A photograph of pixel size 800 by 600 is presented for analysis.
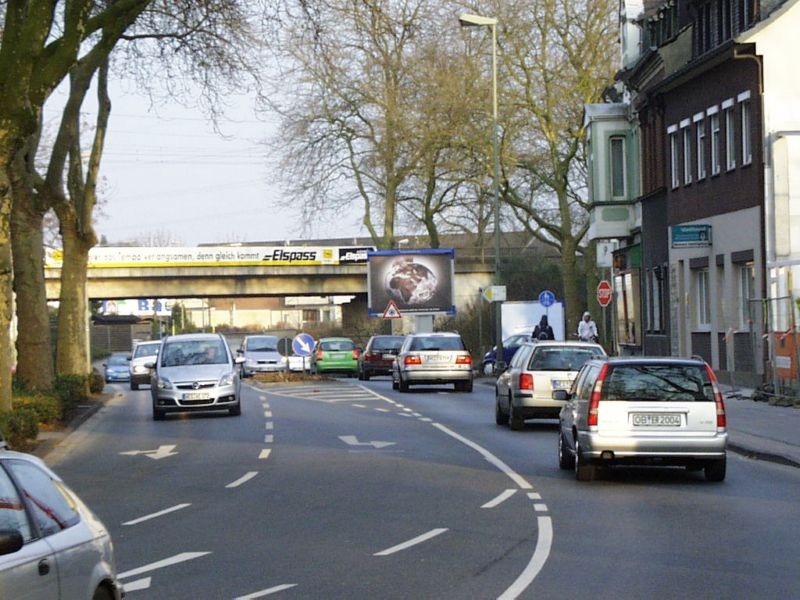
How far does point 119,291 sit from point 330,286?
10.7 m

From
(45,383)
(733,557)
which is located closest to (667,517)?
(733,557)

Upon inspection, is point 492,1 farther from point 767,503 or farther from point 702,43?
point 767,503

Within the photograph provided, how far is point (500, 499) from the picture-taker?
51.1 feet

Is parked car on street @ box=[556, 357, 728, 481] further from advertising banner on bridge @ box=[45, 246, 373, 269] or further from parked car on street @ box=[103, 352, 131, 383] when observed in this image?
advertising banner on bridge @ box=[45, 246, 373, 269]

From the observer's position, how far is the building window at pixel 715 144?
3844 centimetres

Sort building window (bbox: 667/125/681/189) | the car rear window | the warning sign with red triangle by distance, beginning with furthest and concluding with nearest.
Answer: the warning sign with red triangle
building window (bbox: 667/125/681/189)
the car rear window

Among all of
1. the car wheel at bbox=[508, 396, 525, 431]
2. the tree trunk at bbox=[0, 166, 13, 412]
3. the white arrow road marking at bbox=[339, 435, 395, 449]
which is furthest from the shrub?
the car wheel at bbox=[508, 396, 525, 431]

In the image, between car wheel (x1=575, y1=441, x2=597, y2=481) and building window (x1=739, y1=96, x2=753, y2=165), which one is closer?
car wheel (x1=575, y1=441, x2=597, y2=481)

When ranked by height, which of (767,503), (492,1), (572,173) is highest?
(492,1)

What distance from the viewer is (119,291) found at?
7581cm

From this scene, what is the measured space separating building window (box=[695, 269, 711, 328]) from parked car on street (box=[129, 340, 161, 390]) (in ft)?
65.8

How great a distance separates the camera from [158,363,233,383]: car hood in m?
30.8

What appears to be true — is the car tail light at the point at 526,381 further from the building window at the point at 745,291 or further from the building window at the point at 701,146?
the building window at the point at 701,146

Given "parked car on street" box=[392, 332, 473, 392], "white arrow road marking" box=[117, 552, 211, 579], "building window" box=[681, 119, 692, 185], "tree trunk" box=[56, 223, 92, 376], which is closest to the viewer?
"white arrow road marking" box=[117, 552, 211, 579]
